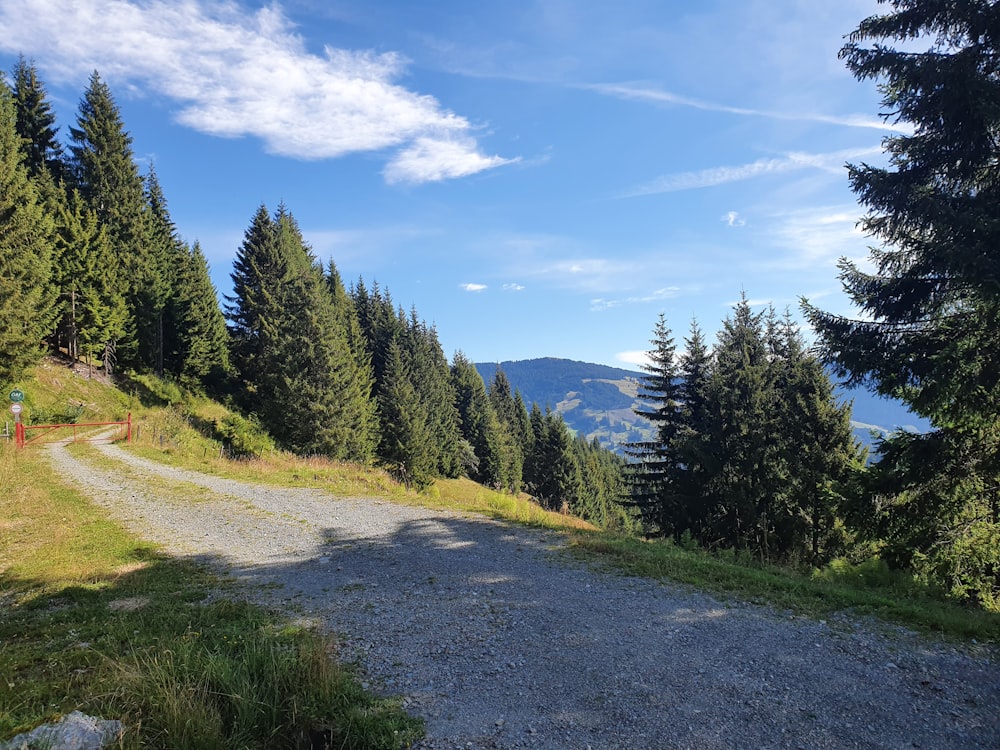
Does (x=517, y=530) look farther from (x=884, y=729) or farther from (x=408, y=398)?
(x=408, y=398)

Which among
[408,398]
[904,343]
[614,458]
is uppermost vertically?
[904,343]

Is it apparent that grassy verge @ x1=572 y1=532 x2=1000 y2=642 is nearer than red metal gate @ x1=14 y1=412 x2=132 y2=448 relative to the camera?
Yes

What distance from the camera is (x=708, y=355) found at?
1007 inches

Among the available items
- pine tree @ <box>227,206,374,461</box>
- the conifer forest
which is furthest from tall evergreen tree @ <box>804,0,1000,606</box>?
pine tree @ <box>227,206,374,461</box>

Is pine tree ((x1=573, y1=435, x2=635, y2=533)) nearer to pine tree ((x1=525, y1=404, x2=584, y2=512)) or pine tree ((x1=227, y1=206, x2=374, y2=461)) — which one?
pine tree ((x1=525, y1=404, x2=584, y2=512))

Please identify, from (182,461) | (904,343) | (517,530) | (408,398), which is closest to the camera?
(904,343)

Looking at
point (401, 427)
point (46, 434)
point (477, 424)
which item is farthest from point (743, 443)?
point (477, 424)

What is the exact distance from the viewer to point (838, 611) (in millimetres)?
6828

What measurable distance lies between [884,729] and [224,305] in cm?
4816

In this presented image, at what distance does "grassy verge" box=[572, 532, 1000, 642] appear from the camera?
21.1ft

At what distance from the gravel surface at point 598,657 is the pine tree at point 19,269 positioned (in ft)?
58.8

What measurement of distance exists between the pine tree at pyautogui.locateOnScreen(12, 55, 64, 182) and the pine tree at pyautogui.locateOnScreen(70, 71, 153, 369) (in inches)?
57.1

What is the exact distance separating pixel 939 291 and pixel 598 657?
867 cm

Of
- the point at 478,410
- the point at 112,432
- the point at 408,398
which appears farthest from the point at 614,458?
the point at 112,432
